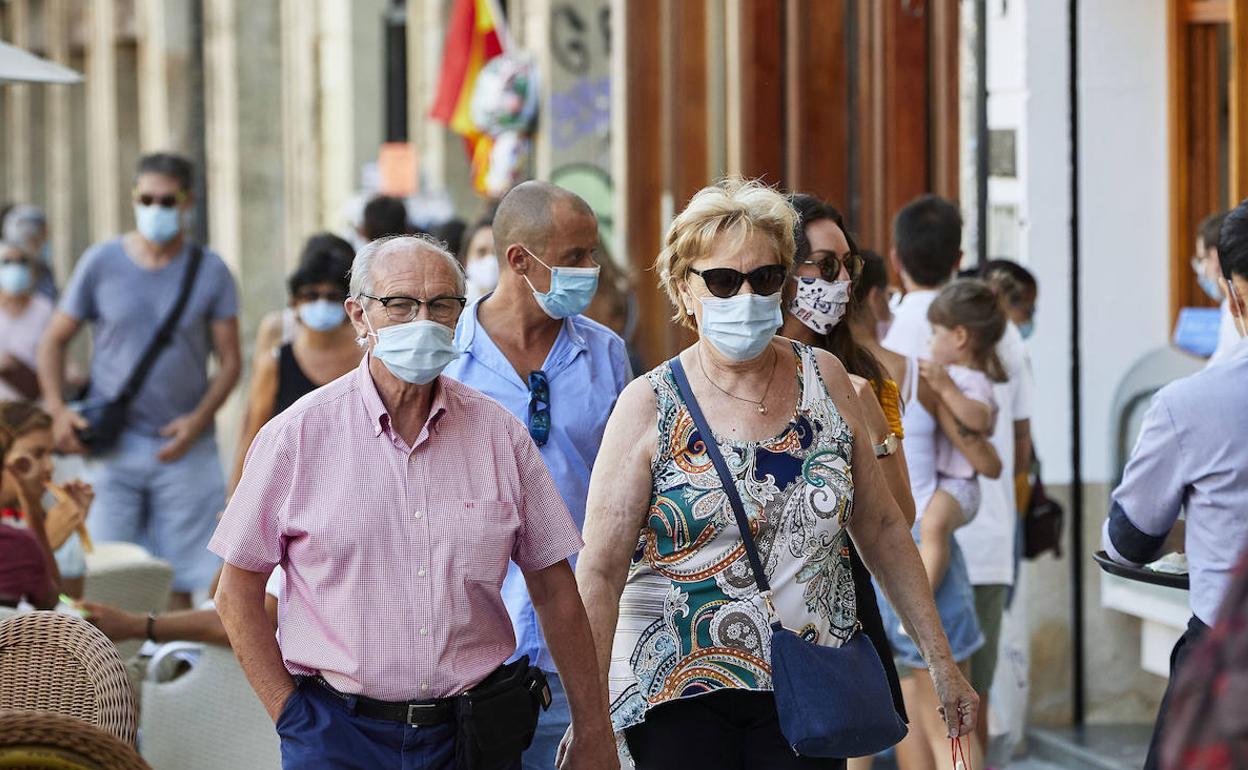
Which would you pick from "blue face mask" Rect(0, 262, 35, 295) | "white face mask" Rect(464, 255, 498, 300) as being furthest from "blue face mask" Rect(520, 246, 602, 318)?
"blue face mask" Rect(0, 262, 35, 295)

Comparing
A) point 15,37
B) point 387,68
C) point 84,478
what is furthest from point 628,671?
point 15,37

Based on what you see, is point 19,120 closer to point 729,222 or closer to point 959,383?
point 959,383

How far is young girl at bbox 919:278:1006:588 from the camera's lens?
630 cm

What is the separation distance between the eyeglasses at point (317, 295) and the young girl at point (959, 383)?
Answer: 219 centimetres

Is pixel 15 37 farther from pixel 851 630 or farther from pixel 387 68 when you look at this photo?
pixel 851 630

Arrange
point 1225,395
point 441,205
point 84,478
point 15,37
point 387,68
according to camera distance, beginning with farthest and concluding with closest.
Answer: point 15,37 < point 387,68 < point 441,205 < point 84,478 < point 1225,395

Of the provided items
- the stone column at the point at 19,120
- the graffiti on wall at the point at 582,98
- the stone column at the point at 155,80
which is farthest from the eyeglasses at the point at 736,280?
the stone column at the point at 19,120

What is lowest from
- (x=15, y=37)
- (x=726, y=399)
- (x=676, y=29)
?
(x=726, y=399)

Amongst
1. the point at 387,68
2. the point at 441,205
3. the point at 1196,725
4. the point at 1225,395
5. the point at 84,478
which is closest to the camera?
the point at 1196,725

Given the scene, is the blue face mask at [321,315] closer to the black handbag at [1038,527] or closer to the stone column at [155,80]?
the black handbag at [1038,527]

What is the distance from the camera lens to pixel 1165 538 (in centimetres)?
446

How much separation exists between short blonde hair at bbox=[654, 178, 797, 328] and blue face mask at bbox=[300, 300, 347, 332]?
3.21 metres

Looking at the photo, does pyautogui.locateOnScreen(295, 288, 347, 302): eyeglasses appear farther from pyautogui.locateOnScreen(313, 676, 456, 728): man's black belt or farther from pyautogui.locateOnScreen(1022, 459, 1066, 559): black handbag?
pyautogui.locateOnScreen(313, 676, 456, 728): man's black belt

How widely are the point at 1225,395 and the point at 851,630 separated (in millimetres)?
877
